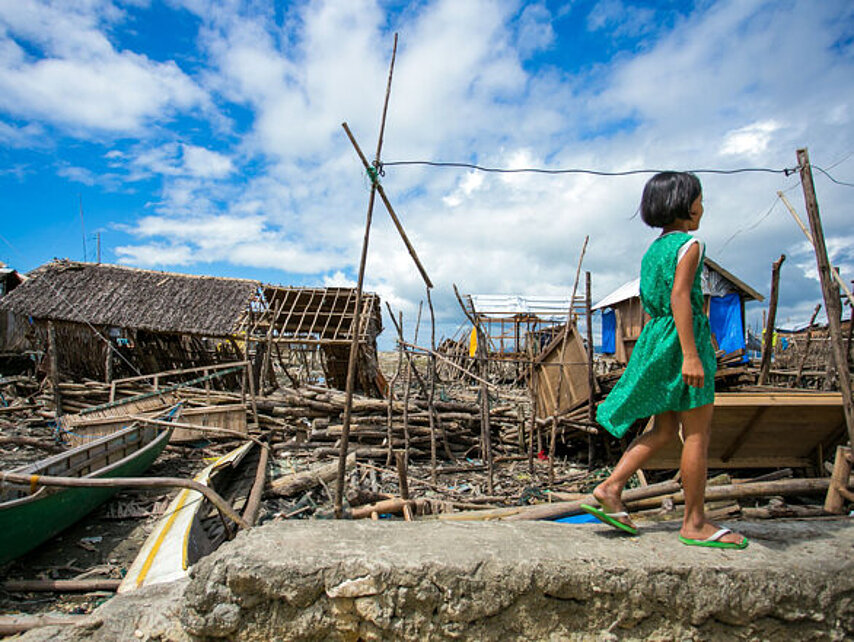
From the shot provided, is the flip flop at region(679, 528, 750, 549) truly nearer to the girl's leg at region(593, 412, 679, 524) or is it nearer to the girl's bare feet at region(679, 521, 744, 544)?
the girl's bare feet at region(679, 521, 744, 544)

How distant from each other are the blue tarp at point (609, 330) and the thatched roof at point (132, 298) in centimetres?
1332

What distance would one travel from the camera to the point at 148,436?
738 centimetres

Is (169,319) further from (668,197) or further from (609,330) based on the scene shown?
(609,330)

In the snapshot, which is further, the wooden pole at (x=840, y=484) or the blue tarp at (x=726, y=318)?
the blue tarp at (x=726, y=318)

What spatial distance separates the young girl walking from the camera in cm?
197

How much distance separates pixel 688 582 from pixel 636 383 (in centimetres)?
82

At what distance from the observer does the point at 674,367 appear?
6.73ft

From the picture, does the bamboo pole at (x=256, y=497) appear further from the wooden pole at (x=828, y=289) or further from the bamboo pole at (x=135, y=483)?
the wooden pole at (x=828, y=289)

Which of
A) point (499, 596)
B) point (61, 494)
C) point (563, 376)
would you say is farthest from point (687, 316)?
point (563, 376)

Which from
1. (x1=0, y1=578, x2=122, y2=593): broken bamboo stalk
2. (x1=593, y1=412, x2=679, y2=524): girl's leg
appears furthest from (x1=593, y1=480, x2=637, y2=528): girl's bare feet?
(x1=0, y1=578, x2=122, y2=593): broken bamboo stalk

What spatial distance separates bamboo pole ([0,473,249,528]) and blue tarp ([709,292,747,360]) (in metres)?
15.0

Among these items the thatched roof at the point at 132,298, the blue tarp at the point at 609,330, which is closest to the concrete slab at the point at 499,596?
the thatched roof at the point at 132,298

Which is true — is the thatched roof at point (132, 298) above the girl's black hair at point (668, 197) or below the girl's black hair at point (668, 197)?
above

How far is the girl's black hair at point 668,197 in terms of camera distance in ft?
6.86
